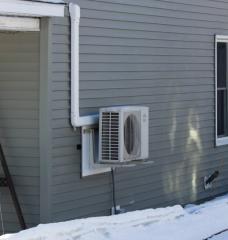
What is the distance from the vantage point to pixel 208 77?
35.5ft

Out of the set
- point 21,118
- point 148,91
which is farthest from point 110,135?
point 148,91

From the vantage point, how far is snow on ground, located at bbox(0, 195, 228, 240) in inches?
260

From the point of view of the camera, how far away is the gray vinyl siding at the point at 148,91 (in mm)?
8109

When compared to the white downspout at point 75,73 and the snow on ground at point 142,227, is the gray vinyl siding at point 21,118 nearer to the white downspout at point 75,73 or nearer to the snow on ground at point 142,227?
the white downspout at point 75,73

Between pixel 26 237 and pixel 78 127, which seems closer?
pixel 26 237

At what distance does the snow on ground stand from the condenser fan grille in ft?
2.89

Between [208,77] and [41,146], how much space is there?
378 cm

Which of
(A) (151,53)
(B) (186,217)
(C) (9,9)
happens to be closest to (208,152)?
(A) (151,53)

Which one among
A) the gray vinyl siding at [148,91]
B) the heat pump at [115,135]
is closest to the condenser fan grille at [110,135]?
the heat pump at [115,135]

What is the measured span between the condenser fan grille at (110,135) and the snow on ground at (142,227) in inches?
34.6

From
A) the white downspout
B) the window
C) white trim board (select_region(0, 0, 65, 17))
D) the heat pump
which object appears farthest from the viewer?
the window

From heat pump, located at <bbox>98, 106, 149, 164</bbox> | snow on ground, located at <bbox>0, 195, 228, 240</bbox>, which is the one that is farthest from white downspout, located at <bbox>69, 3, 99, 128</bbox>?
snow on ground, located at <bbox>0, 195, 228, 240</bbox>

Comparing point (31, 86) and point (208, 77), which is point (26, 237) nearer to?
point (31, 86)

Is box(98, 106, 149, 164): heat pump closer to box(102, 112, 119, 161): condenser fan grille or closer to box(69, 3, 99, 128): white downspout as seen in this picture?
box(102, 112, 119, 161): condenser fan grille
